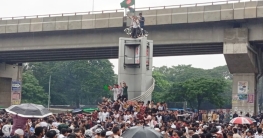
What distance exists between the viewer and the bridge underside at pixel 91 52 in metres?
37.2

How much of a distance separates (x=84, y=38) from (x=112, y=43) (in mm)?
2776

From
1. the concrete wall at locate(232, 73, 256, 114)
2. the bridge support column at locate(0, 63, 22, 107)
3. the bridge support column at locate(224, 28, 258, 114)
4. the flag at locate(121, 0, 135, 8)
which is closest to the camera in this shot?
the flag at locate(121, 0, 135, 8)

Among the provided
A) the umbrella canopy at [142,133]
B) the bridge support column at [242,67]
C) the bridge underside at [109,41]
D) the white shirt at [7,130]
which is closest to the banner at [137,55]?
the bridge underside at [109,41]

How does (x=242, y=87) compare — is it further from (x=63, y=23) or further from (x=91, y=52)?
(x=63, y=23)

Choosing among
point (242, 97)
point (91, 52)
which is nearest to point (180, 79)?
point (91, 52)

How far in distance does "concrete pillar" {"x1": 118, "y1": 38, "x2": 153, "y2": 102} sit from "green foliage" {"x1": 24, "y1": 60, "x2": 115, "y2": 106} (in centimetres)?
4185

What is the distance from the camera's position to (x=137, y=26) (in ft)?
90.6

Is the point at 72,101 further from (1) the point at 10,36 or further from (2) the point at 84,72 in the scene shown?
(1) the point at 10,36

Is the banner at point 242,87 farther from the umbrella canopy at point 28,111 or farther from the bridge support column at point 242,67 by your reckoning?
the umbrella canopy at point 28,111

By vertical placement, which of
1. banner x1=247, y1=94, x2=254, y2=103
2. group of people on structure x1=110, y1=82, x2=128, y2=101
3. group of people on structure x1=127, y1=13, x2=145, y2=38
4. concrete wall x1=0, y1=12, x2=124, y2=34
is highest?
concrete wall x1=0, y1=12, x2=124, y2=34

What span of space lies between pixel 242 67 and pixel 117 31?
1077 cm

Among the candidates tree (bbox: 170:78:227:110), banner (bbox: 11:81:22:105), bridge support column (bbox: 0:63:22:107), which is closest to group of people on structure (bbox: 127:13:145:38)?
banner (bbox: 11:81:22:105)

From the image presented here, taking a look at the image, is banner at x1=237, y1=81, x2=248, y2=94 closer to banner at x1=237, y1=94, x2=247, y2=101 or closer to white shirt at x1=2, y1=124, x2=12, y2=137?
banner at x1=237, y1=94, x2=247, y2=101

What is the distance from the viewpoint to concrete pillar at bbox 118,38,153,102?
91.5 ft
